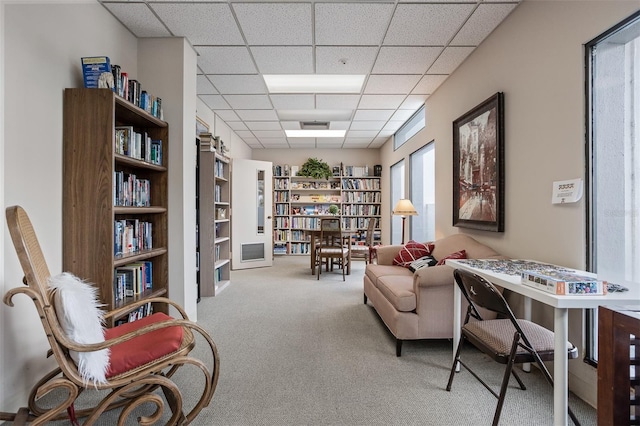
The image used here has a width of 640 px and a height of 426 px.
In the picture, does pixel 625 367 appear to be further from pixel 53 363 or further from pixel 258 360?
pixel 53 363

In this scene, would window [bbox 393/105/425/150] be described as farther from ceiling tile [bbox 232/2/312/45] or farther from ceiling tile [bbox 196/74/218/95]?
ceiling tile [bbox 196/74/218/95]

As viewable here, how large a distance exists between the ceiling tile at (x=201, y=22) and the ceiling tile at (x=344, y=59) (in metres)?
0.81

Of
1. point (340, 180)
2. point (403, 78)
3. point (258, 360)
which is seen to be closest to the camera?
point (258, 360)

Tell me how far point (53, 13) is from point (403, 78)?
315 cm

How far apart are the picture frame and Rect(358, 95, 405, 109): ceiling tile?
1169 millimetres

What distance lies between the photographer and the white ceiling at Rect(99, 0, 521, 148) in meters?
2.37

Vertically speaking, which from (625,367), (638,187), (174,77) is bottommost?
(625,367)

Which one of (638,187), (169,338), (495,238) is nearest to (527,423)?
(638,187)

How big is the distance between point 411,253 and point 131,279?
8.93ft

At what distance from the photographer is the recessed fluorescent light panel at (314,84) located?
13.0 feet

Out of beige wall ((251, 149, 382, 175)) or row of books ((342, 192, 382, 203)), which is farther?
beige wall ((251, 149, 382, 175))

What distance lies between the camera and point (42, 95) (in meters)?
1.84

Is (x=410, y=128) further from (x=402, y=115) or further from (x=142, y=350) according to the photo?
(x=142, y=350)

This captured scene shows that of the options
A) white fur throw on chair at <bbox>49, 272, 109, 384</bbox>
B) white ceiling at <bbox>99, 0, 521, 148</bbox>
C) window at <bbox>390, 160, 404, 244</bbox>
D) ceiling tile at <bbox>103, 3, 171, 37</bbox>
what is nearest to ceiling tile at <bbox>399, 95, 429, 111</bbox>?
white ceiling at <bbox>99, 0, 521, 148</bbox>
